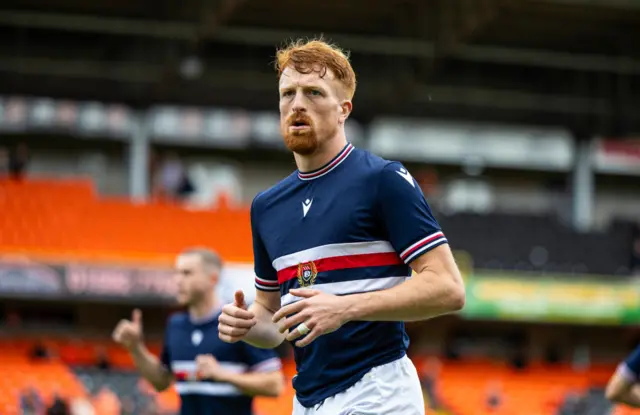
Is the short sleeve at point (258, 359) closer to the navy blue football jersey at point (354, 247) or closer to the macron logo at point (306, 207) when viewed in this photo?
the navy blue football jersey at point (354, 247)

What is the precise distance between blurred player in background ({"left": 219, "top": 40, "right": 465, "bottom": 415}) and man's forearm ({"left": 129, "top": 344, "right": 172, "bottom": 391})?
3.10m

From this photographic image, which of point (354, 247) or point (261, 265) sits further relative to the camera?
point (261, 265)

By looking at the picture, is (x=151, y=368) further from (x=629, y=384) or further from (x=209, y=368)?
(x=629, y=384)

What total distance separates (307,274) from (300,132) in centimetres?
52

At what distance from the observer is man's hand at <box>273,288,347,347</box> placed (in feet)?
11.8

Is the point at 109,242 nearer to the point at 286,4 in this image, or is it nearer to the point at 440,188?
the point at 286,4

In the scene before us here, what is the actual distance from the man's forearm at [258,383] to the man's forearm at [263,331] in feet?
7.96

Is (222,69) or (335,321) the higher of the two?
(222,69)

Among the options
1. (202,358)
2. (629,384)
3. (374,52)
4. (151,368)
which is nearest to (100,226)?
(374,52)

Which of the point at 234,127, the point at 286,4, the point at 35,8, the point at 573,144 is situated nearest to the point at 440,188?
the point at 573,144

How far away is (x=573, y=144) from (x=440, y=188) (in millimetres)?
4833

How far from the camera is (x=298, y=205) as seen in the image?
13.8ft

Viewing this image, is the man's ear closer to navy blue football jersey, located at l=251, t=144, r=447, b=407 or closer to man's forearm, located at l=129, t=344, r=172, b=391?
navy blue football jersey, located at l=251, t=144, r=447, b=407

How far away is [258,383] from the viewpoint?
23.0ft
